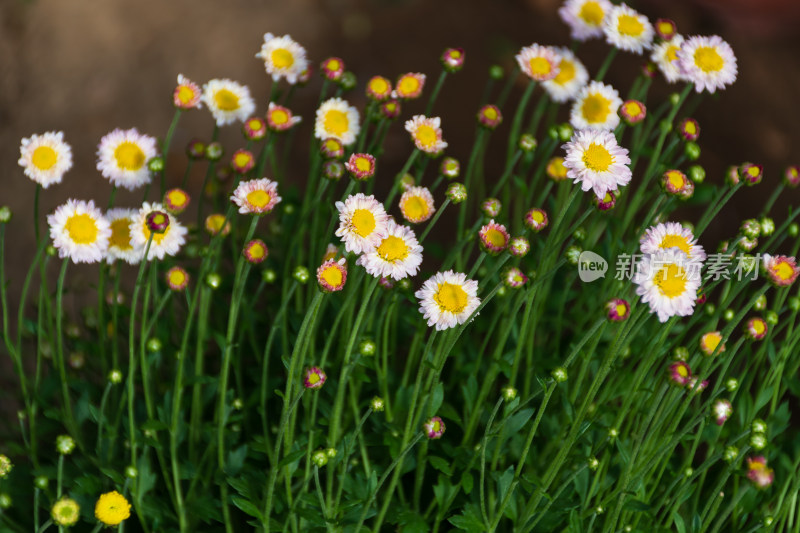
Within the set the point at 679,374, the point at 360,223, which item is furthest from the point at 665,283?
the point at 360,223

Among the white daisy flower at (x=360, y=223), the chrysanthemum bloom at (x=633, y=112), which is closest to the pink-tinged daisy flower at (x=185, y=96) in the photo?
the white daisy flower at (x=360, y=223)

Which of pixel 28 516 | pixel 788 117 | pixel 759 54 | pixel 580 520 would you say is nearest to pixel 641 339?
pixel 580 520

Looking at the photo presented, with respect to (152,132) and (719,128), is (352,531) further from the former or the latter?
(719,128)

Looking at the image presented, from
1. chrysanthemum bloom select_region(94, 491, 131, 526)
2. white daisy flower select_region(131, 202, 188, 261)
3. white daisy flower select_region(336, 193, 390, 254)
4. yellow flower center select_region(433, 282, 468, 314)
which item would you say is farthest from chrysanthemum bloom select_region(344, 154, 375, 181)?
chrysanthemum bloom select_region(94, 491, 131, 526)

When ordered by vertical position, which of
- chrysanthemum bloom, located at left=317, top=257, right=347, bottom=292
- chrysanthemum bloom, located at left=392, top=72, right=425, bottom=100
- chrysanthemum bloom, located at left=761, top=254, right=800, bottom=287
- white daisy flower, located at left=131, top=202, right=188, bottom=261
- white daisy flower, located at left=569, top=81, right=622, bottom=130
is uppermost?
white daisy flower, located at left=569, top=81, right=622, bottom=130

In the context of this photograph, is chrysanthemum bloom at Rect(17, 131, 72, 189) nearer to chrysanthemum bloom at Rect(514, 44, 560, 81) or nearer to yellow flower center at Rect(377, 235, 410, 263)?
yellow flower center at Rect(377, 235, 410, 263)

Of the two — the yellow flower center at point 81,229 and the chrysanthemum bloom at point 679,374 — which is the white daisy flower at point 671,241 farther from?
the yellow flower center at point 81,229
